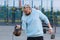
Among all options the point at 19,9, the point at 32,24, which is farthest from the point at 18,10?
the point at 32,24

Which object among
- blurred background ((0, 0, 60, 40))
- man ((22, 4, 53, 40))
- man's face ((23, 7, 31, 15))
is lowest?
blurred background ((0, 0, 60, 40))

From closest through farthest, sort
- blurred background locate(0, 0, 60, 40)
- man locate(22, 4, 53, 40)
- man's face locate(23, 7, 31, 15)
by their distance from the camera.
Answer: man's face locate(23, 7, 31, 15), man locate(22, 4, 53, 40), blurred background locate(0, 0, 60, 40)

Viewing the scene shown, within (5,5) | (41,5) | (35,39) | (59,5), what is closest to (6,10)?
(5,5)

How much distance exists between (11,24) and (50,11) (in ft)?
13.4

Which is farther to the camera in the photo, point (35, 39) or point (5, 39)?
point (5, 39)

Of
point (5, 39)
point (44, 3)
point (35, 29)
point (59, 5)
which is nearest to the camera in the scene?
point (35, 29)

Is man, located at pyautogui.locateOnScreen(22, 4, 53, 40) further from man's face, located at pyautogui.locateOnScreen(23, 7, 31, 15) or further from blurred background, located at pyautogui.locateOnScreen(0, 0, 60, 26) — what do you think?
blurred background, located at pyautogui.locateOnScreen(0, 0, 60, 26)

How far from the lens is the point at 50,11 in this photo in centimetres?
2394

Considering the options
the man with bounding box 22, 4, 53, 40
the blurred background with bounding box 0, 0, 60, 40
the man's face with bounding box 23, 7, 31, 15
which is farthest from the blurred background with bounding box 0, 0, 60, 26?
the man's face with bounding box 23, 7, 31, 15

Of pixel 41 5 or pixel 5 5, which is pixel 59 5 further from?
pixel 5 5

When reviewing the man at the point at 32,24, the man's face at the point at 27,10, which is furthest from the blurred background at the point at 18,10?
the man's face at the point at 27,10

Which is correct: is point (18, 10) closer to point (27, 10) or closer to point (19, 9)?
point (19, 9)

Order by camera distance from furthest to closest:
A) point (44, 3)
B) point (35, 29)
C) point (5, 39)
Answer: point (44, 3)
point (5, 39)
point (35, 29)

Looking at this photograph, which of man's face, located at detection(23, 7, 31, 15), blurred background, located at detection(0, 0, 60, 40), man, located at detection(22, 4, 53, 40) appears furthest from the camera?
blurred background, located at detection(0, 0, 60, 40)
